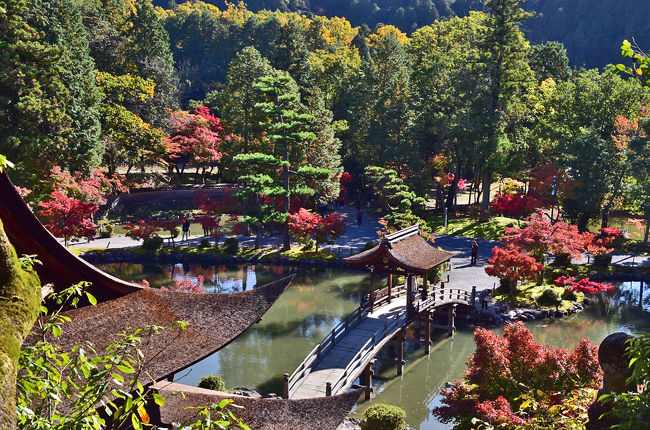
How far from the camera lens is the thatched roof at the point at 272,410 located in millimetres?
10188

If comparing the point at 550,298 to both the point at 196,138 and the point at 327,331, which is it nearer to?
the point at 327,331

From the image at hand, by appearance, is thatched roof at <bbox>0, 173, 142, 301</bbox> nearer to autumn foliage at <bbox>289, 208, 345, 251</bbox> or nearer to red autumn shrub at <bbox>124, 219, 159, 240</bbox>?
autumn foliage at <bbox>289, 208, 345, 251</bbox>

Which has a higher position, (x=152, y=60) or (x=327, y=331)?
(x=152, y=60)

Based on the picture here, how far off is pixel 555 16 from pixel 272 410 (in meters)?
94.7

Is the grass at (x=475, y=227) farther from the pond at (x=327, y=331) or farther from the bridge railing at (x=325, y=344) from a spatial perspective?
the bridge railing at (x=325, y=344)

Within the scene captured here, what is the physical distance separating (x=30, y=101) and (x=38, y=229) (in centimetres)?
2814

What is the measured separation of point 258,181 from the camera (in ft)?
107

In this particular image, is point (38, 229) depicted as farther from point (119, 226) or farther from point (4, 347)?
point (119, 226)

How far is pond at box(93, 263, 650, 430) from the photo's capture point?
20.6 metres

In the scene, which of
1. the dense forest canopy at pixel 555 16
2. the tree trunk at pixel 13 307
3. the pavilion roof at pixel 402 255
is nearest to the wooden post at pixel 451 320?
the pavilion roof at pixel 402 255

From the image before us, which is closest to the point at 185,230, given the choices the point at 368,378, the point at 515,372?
the point at 368,378

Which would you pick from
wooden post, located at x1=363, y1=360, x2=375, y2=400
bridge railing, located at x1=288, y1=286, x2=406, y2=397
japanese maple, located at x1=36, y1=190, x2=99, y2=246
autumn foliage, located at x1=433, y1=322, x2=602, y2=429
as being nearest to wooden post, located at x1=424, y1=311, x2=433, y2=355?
bridge railing, located at x1=288, y1=286, x2=406, y2=397

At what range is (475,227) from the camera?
1559 inches

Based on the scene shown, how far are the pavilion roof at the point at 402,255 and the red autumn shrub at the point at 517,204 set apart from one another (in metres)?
16.2
